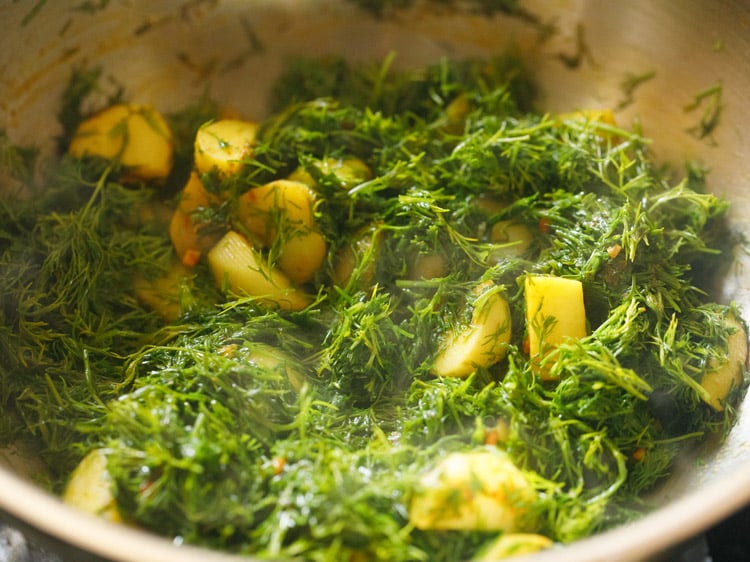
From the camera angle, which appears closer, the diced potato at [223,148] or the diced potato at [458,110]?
the diced potato at [223,148]

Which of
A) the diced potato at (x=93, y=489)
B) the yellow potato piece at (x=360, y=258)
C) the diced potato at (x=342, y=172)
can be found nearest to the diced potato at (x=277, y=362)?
the yellow potato piece at (x=360, y=258)

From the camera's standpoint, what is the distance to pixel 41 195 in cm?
227

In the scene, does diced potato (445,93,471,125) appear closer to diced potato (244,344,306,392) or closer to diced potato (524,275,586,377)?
diced potato (524,275,586,377)

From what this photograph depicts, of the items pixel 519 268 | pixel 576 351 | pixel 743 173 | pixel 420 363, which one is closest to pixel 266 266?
pixel 420 363

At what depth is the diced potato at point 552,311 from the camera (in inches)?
70.9

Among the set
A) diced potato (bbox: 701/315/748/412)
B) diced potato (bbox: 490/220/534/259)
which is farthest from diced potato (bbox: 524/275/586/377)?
diced potato (bbox: 701/315/748/412)

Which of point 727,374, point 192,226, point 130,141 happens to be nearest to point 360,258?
point 192,226

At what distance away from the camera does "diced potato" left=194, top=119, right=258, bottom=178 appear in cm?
218

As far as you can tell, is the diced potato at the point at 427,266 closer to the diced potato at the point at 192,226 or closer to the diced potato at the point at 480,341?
the diced potato at the point at 480,341

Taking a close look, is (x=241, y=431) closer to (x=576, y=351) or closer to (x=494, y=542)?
(x=494, y=542)

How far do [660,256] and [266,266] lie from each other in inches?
46.0

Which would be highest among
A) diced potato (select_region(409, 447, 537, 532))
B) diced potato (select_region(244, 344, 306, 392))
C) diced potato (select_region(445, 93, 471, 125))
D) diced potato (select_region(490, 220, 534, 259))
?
diced potato (select_region(445, 93, 471, 125))

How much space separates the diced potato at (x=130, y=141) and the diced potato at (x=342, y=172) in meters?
0.51

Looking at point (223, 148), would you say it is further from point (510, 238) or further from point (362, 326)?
point (510, 238)
